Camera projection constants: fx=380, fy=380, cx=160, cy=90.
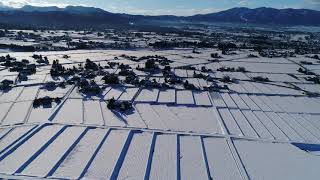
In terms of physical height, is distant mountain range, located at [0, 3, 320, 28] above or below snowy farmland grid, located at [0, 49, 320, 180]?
below

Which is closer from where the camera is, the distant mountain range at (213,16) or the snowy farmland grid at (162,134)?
the snowy farmland grid at (162,134)

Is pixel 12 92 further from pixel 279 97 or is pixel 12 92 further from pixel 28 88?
pixel 279 97

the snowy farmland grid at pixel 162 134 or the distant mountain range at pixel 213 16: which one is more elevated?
the snowy farmland grid at pixel 162 134

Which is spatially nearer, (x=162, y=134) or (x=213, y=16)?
(x=162, y=134)

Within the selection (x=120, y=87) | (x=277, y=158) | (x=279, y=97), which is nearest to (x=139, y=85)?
A: (x=120, y=87)

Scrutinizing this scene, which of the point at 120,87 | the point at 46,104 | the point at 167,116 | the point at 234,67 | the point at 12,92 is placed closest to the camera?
the point at 167,116

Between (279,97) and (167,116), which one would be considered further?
(279,97)

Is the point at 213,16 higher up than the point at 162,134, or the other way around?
the point at 162,134

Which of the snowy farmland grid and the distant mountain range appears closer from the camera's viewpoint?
the snowy farmland grid
